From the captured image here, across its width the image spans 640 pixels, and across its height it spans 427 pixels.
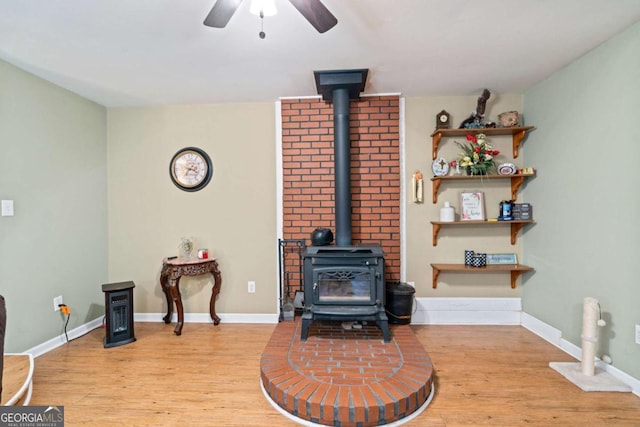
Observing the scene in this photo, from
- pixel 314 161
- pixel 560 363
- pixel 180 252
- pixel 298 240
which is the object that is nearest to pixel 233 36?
pixel 314 161

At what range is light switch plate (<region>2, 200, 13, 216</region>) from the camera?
223cm

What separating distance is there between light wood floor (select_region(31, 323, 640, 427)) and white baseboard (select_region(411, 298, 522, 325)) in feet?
0.63

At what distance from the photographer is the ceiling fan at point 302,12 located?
1.34 meters

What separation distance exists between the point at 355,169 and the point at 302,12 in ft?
5.76

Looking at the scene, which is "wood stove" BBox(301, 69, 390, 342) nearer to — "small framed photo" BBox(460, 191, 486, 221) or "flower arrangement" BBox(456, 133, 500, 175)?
"small framed photo" BBox(460, 191, 486, 221)

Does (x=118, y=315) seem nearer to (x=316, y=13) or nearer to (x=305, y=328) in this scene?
(x=305, y=328)

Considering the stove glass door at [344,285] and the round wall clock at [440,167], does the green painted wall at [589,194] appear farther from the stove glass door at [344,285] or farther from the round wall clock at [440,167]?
the stove glass door at [344,285]

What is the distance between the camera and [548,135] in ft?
8.62

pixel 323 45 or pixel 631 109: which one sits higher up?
pixel 323 45

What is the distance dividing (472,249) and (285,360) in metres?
2.08

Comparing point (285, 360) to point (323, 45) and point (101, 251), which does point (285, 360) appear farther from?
point (101, 251)

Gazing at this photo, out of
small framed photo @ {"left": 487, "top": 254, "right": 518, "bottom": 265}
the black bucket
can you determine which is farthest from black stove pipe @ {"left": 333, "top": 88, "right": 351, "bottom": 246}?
small framed photo @ {"left": 487, "top": 254, "right": 518, "bottom": 265}

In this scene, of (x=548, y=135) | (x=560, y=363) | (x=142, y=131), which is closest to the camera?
(x=560, y=363)

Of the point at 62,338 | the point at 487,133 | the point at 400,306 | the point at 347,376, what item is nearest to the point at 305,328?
the point at 347,376
